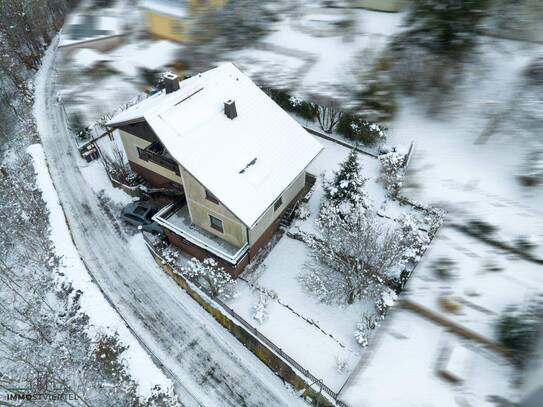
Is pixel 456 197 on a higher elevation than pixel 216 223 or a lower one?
higher

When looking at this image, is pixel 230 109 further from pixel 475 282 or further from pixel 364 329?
pixel 475 282

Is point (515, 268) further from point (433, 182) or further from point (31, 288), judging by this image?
point (31, 288)

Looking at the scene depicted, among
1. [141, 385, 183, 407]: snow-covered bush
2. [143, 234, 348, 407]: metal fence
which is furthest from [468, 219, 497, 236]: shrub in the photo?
[141, 385, 183, 407]: snow-covered bush

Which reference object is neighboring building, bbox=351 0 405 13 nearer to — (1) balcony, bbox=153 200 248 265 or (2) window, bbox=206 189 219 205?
(2) window, bbox=206 189 219 205

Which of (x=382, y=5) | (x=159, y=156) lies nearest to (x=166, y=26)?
(x=382, y=5)

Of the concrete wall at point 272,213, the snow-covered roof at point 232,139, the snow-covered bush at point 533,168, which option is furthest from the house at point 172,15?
the concrete wall at point 272,213

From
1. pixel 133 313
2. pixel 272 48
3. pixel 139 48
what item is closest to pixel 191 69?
Result: pixel 139 48

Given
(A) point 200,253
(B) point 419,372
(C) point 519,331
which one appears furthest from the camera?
(A) point 200,253

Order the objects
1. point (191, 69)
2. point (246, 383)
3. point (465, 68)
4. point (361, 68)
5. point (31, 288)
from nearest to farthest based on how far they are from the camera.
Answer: point (465, 68) < point (361, 68) < point (191, 69) < point (246, 383) < point (31, 288)
